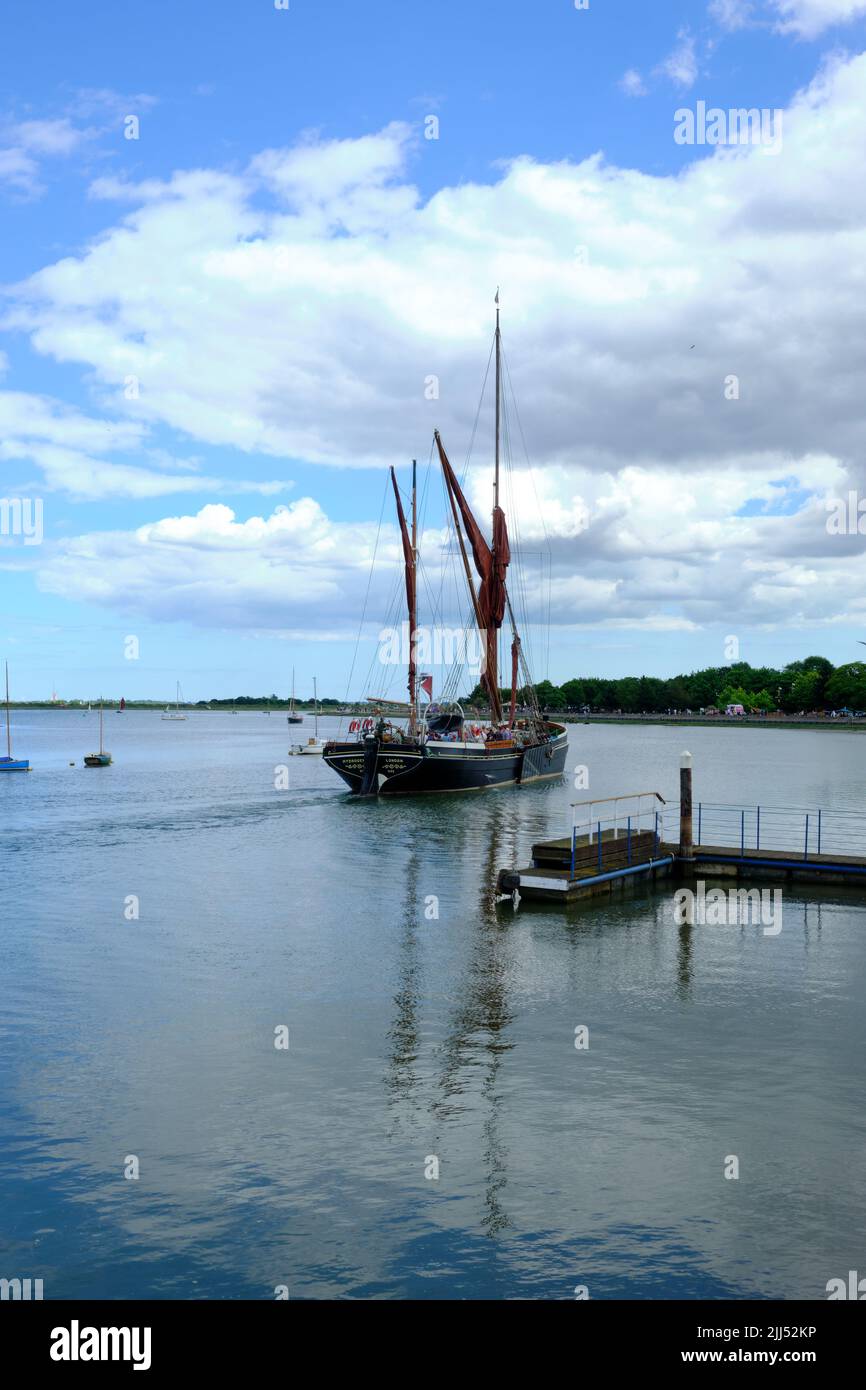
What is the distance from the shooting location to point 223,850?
168 feet

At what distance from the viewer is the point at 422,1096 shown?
17.8 metres

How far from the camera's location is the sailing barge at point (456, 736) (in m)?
78.4

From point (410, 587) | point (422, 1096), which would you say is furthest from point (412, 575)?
point (422, 1096)

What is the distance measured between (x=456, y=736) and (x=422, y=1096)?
7239 centimetres

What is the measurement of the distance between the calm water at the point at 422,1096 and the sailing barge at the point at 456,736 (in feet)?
126

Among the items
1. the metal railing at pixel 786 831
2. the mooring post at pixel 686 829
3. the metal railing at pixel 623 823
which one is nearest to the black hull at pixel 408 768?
the metal railing at pixel 623 823

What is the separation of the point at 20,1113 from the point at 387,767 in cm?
6070

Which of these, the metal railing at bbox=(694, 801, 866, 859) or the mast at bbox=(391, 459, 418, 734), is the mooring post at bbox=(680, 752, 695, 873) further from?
the mast at bbox=(391, 459, 418, 734)

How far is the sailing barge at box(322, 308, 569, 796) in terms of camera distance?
78438mm

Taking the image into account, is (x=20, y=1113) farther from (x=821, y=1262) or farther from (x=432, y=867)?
(x=432, y=867)

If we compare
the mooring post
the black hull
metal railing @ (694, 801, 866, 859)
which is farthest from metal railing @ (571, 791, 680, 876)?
the black hull

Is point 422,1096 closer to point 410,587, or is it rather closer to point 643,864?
point 643,864

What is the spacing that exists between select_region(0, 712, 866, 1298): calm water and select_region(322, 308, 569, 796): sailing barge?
38.5 metres

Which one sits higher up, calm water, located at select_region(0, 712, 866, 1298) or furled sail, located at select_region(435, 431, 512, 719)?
furled sail, located at select_region(435, 431, 512, 719)
